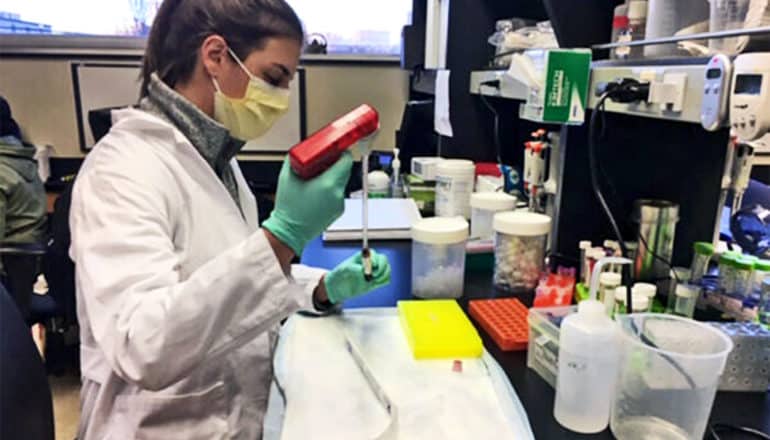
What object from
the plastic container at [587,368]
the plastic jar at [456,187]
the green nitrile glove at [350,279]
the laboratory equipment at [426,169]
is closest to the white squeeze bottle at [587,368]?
the plastic container at [587,368]

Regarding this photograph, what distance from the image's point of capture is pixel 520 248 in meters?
1.23

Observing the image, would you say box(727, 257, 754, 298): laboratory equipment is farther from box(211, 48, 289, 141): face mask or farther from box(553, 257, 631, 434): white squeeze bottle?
box(211, 48, 289, 141): face mask

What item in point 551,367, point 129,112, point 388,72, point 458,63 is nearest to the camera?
point 551,367

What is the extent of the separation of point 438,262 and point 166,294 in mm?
606

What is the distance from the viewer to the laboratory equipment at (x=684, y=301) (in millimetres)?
1043

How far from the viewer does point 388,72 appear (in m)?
2.90

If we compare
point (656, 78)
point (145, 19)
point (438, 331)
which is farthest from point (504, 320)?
point (145, 19)

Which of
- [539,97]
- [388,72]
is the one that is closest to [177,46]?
[539,97]

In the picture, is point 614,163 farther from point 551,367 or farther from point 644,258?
point 551,367

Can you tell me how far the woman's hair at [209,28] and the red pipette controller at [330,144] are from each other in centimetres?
26

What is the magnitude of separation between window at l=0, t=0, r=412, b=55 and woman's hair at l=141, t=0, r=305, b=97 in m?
1.82

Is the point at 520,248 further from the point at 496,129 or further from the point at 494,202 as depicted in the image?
the point at 496,129

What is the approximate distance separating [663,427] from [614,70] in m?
0.64

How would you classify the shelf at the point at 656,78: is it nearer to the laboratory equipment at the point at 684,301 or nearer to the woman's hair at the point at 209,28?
the laboratory equipment at the point at 684,301
